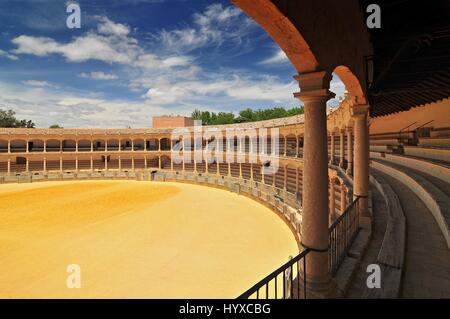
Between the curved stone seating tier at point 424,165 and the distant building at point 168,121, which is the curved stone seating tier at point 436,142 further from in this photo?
the distant building at point 168,121

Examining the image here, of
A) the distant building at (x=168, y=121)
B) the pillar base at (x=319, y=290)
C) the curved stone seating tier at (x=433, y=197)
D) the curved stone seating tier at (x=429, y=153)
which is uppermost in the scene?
the distant building at (x=168, y=121)

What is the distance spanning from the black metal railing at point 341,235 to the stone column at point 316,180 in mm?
548

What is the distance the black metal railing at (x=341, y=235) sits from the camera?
445 centimetres

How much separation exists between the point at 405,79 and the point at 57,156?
47.8 metres

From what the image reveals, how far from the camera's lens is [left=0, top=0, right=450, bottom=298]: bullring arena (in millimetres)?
3846

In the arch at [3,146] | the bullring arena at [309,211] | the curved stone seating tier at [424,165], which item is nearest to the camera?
the bullring arena at [309,211]

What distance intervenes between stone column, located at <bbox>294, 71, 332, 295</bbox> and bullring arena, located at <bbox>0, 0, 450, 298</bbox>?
0.02 meters

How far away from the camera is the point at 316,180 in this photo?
12.8 ft

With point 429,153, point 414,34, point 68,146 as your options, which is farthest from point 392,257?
point 68,146

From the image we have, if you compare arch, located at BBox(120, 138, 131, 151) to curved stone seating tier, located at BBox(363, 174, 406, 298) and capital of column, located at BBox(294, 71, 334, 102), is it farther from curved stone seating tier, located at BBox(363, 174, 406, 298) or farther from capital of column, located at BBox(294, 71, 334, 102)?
capital of column, located at BBox(294, 71, 334, 102)

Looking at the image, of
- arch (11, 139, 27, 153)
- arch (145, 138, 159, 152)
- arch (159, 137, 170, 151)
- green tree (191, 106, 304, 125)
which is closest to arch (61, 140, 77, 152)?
arch (11, 139, 27, 153)

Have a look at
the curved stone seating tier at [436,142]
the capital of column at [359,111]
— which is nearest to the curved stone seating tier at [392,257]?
the capital of column at [359,111]

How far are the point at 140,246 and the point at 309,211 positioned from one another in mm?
11209

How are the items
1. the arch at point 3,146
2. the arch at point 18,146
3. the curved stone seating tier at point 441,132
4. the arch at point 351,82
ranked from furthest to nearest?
the arch at point 18,146
the arch at point 3,146
the curved stone seating tier at point 441,132
the arch at point 351,82
